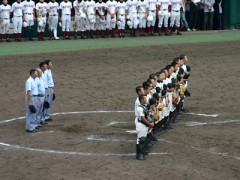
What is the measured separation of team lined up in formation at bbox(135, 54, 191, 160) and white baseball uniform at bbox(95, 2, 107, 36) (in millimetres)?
11932

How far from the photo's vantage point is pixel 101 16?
28156mm

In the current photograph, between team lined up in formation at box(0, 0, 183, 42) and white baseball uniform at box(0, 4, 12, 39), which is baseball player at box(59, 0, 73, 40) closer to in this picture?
team lined up in formation at box(0, 0, 183, 42)

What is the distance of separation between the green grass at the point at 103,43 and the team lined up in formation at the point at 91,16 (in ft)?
2.43

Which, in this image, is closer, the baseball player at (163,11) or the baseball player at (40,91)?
the baseball player at (40,91)

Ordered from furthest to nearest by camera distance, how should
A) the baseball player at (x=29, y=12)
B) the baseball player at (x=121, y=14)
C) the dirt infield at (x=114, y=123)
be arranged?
the baseball player at (x=121, y=14)
the baseball player at (x=29, y=12)
the dirt infield at (x=114, y=123)

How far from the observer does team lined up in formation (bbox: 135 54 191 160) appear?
1238 centimetres

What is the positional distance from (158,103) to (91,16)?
48.0 ft

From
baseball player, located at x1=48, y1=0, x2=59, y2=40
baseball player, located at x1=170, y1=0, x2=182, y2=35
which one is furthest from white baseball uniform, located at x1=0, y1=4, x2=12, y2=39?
baseball player, located at x1=170, y1=0, x2=182, y2=35

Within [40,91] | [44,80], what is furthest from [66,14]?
[40,91]

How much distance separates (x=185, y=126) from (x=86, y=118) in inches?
92.7

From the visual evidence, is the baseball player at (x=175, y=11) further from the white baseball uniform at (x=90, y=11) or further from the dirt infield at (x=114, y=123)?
the dirt infield at (x=114, y=123)

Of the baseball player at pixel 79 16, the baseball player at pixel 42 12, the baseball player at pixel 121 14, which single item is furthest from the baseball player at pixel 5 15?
the baseball player at pixel 121 14

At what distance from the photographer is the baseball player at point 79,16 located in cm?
2791

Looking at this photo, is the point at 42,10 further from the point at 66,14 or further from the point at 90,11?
the point at 90,11
